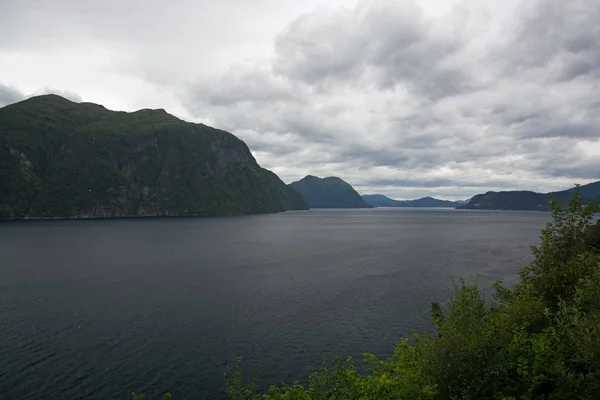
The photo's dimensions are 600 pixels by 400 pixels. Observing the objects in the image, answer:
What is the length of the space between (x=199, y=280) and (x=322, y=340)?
4980 cm

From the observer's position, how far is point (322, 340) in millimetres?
53781

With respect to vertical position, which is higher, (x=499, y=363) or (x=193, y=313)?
(x=499, y=363)

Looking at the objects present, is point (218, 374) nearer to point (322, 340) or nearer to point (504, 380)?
point (322, 340)

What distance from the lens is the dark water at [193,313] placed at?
143 ft

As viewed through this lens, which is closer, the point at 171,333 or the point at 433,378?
the point at 433,378

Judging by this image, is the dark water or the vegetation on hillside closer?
the vegetation on hillside

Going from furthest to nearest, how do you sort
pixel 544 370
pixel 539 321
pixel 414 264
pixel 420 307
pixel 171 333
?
pixel 414 264, pixel 420 307, pixel 171 333, pixel 539 321, pixel 544 370

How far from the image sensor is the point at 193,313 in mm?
66375

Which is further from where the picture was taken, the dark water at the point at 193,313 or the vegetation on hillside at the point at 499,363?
the dark water at the point at 193,313

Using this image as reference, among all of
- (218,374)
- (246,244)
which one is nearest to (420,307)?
(218,374)

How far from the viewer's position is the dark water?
4344cm

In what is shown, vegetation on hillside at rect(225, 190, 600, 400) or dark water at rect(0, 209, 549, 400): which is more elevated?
vegetation on hillside at rect(225, 190, 600, 400)

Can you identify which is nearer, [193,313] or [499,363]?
[499,363]

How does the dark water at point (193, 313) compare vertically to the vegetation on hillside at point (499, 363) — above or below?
below
